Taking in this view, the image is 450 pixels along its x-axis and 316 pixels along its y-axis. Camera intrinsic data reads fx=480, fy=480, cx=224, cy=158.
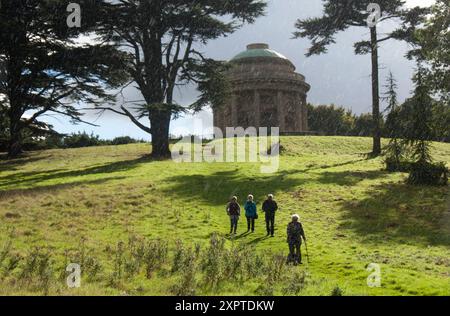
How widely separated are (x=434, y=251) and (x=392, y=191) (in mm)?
8343

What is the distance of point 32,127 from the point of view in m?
38.3

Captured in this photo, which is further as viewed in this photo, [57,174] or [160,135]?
[160,135]

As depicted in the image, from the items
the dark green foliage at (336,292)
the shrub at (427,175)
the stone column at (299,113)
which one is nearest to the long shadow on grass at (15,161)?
the shrub at (427,175)

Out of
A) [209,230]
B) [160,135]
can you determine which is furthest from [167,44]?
[209,230]

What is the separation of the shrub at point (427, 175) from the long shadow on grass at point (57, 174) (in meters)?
16.0

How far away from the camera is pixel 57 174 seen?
92.0 feet

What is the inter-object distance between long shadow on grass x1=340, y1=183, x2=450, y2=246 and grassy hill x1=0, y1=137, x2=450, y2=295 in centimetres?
4

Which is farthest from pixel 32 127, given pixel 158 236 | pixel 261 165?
pixel 158 236

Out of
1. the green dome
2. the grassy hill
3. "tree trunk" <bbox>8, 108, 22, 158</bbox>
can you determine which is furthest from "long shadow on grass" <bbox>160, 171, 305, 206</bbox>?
the green dome

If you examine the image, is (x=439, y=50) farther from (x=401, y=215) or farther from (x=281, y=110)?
(x=281, y=110)

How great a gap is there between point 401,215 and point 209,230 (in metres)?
7.46

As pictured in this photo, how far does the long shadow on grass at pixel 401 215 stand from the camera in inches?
622

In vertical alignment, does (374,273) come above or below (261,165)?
below
